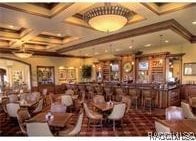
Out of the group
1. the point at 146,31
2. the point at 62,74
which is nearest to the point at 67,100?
the point at 146,31

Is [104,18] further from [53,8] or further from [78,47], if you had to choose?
[78,47]

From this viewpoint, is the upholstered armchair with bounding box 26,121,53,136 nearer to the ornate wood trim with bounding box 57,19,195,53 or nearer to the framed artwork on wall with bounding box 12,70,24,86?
the ornate wood trim with bounding box 57,19,195,53

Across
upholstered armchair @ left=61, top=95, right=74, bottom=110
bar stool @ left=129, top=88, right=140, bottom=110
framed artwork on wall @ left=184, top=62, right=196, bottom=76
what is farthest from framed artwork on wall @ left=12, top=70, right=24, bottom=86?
framed artwork on wall @ left=184, top=62, right=196, bottom=76

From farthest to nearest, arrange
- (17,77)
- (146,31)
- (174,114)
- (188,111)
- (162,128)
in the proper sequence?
(17,77) < (146,31) < (188,111) < (174,114) < (162,128)

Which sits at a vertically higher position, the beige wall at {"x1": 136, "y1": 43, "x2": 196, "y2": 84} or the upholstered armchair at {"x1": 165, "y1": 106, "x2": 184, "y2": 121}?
the beige wall at {"x1": 136, "y1": 43, "x2": 196, "y2": 84}

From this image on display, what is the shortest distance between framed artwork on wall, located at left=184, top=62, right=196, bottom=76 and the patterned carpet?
3473 mm

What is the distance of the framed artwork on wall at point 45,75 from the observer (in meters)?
12.6

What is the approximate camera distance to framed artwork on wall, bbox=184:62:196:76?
891 cm

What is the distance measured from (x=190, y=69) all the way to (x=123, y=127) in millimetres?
5562

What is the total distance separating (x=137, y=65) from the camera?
11258 mm

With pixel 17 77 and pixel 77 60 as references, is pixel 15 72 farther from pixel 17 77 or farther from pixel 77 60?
pixel 77 60

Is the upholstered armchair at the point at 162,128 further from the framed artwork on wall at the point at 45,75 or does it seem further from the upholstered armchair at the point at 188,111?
the framed artwork on wall at the point at 45,75

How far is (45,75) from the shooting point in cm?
1295

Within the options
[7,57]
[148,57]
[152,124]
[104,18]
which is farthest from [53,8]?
[7,57]
